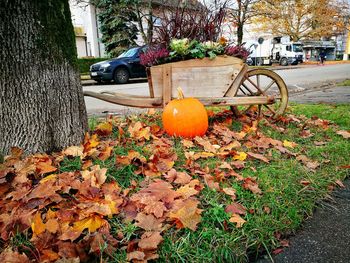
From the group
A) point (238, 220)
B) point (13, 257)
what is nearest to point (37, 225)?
point (13, 257)

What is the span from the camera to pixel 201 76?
324 cm

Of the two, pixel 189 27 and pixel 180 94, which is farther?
pixel 189 27

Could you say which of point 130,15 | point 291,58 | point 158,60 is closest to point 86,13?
point 130,15

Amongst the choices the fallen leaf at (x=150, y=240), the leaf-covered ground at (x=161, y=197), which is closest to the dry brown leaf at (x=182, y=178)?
the leaf-covered ground at (x=161, y=197)

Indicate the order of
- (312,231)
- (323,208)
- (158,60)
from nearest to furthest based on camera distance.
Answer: (312,231) → (323,208) → (158,60)

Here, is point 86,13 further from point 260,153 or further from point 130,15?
point 260,153

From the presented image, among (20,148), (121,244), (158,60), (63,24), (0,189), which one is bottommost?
(121,244)

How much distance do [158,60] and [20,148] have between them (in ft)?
5.54

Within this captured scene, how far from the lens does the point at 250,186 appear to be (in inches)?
76.1

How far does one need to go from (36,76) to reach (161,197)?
1.35 metres

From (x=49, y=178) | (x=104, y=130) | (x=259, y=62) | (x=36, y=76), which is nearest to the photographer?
(x=49, y=178)

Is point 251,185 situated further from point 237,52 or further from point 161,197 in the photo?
point 237,52

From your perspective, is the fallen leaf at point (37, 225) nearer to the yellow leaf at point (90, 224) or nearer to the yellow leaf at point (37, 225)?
the yellow leaf at point (37, 225)

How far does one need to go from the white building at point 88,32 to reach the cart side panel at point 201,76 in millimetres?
19947
